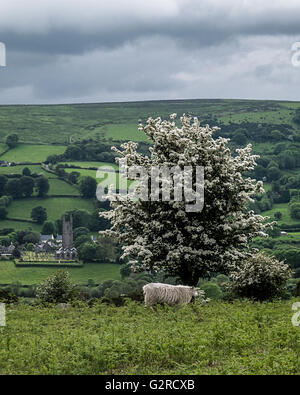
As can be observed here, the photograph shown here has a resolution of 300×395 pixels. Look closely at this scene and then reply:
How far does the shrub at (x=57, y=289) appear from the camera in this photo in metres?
38.8

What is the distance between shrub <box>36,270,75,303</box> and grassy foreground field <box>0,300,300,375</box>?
12.4m

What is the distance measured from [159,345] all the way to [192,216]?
16.2m

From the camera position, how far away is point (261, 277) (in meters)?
36.3

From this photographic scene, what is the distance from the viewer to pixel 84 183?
198m

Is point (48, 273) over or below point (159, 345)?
below

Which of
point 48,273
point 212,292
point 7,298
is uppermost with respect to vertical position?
point 7,298

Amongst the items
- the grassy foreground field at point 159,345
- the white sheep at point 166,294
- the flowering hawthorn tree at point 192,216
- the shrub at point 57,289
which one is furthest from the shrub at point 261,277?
the shrub at point 57,289

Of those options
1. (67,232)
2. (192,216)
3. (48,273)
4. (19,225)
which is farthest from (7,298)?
(19,225)

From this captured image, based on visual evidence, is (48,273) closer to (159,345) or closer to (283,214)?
(283,214)

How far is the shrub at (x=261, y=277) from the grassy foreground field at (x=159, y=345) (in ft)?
32.3

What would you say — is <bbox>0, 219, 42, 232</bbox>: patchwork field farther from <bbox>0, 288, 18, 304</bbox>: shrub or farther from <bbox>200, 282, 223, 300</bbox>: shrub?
<bbox>0, 288, 18, 304</bbox>: shrub

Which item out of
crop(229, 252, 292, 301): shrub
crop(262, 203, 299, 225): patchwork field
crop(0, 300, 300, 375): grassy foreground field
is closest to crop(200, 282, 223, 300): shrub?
crop(229, 252, 292, 301): shrub

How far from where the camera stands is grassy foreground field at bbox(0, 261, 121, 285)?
133 meters
